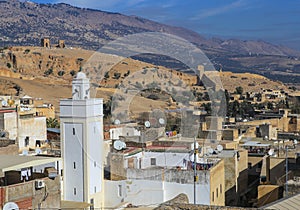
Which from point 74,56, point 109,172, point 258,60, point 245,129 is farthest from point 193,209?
point 258,60

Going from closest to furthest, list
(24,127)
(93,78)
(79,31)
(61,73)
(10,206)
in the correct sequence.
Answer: (10,206), (24,127), (93,78), (61,73), (79,31)

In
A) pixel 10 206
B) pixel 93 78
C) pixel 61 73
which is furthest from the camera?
pixel 61 73

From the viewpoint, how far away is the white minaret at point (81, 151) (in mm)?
13078

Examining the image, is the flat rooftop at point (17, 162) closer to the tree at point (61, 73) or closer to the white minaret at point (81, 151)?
the white minaret at point (81, 151)

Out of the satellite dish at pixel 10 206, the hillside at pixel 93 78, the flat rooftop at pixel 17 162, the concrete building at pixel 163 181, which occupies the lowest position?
the concrete building at pixel 163 181

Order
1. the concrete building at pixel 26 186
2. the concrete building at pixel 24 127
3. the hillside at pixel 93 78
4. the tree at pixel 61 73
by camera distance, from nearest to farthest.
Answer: the concrete building at pixel 26 186 → the concrete building at pixel 24 127 → the hillside at pixel 93 78 → the tree at pixel 61 73

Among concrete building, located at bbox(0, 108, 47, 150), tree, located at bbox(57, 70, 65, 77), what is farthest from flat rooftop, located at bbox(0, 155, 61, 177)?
tree, located at bbox(57, 70, 65, 77)

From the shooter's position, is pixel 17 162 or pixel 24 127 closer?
pixel 17 162

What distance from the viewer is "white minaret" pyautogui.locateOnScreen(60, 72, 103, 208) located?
13.1m

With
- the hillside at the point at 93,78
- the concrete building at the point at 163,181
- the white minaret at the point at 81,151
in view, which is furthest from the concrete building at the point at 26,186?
the hillside at the point at 93,78

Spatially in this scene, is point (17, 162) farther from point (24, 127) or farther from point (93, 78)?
point (93, 78)

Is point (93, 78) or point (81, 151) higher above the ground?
point (93, 78)

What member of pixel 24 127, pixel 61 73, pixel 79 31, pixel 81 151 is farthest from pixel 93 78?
pixel 79 31

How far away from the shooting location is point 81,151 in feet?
43.2
